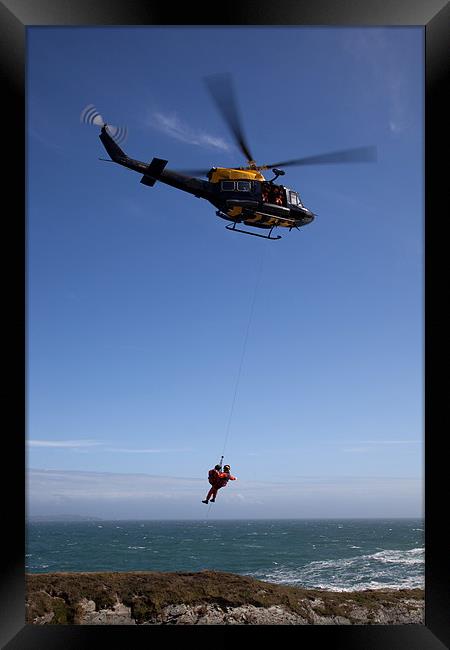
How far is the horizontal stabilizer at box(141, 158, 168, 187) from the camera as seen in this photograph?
8883mm

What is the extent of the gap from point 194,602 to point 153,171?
6.94 metres

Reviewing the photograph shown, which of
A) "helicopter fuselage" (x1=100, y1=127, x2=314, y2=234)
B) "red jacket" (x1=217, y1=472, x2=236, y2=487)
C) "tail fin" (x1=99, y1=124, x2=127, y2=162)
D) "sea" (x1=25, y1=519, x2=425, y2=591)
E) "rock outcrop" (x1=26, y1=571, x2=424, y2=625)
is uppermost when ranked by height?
"tail fin" (x1=99, y1=124, x2=127, y2=162)

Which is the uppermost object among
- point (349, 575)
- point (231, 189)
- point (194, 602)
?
point (231, 189)

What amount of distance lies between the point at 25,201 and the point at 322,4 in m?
2.91

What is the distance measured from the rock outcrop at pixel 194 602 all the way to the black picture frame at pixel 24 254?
4.04 metres

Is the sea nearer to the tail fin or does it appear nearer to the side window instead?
the side window

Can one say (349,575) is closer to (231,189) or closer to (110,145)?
(231,189)

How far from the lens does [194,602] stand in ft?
28.7

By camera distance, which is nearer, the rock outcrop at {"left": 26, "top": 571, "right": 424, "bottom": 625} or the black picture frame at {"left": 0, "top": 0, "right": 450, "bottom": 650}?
the black picture frame at {"left": 0, "top": 0, "right": 450, "bottom": 650}

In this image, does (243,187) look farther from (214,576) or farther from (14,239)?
(214,576)

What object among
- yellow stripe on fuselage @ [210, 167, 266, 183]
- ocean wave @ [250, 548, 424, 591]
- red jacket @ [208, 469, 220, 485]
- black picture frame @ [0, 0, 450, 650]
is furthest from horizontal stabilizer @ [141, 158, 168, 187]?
ocean wave @ [250, 548, 424, 591]

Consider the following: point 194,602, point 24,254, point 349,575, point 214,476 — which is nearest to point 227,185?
point 214,476

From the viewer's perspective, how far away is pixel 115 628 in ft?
15.5

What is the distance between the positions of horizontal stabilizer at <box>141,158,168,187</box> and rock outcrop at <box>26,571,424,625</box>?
669 centimetres
